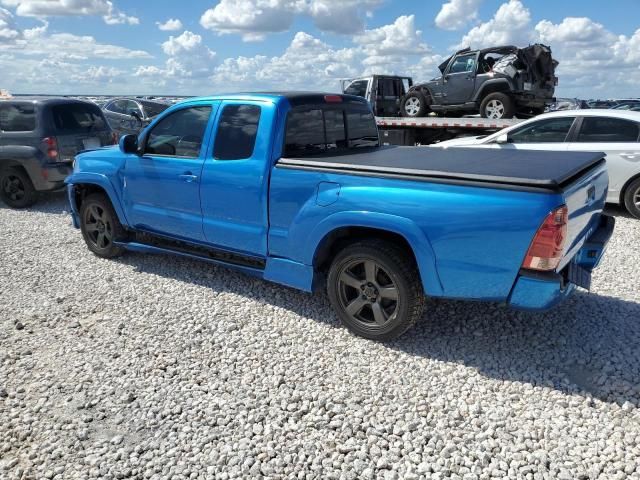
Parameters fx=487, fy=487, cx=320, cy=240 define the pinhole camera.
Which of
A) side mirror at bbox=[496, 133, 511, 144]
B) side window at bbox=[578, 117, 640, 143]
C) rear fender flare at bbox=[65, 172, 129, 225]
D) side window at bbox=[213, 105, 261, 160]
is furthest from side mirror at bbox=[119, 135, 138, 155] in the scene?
side window at bbox=[578, 117, 640, 143]

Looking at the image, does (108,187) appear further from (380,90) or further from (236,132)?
(380,90)

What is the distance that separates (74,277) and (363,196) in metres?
3.45

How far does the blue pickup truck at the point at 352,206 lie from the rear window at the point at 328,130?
2 centimetres

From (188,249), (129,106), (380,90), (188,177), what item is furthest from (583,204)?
(129,106)

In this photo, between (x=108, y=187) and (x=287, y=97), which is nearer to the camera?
(x=287, y=97)

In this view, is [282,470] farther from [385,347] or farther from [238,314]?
[238,314]

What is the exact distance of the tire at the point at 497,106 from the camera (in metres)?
11.4

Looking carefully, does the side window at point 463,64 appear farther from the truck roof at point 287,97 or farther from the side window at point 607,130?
the truck roof at point 287,97

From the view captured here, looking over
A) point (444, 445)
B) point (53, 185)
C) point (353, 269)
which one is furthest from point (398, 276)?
point (53, 185)

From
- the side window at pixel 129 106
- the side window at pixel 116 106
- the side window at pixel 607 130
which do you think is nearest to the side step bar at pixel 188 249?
the side window at pixel 607 130

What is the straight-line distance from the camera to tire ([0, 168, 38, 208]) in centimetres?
805

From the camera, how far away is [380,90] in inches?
588

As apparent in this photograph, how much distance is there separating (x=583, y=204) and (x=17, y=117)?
8.26 metres

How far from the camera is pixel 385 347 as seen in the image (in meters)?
3.66
